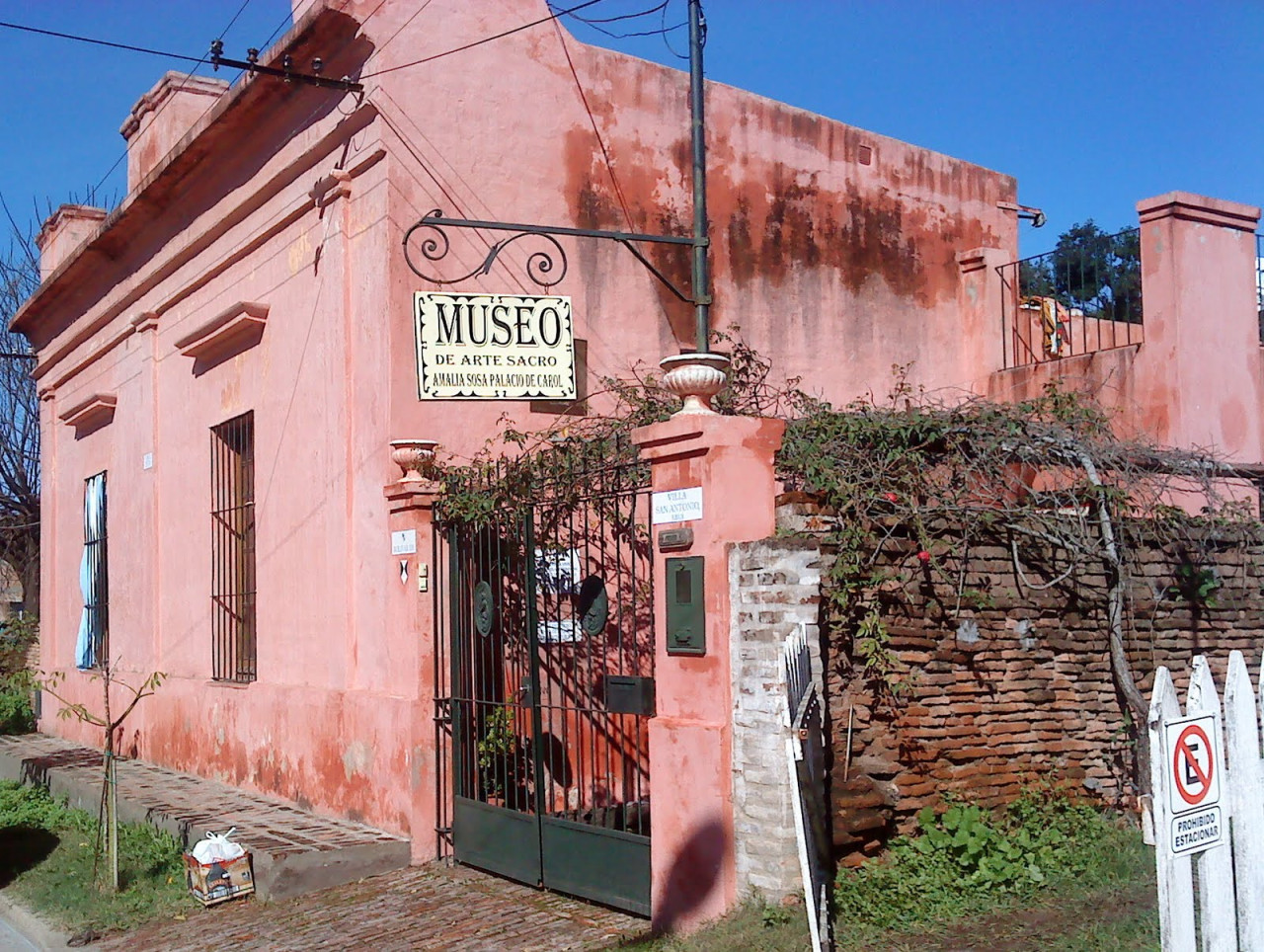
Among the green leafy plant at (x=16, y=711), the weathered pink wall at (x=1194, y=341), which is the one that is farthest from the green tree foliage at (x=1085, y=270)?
the green leafy plant at (x=16, y=711)

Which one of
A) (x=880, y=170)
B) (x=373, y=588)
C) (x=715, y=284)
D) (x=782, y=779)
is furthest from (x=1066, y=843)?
(x=880, y=170)

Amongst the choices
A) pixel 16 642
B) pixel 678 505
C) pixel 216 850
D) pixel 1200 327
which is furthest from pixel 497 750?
pixel 16 642

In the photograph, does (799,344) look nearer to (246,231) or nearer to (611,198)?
(611,198)

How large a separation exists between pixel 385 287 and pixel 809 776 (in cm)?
509

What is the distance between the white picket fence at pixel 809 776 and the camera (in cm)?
514

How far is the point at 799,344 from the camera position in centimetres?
1166

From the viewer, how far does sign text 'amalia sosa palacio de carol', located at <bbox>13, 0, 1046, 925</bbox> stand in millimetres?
9312

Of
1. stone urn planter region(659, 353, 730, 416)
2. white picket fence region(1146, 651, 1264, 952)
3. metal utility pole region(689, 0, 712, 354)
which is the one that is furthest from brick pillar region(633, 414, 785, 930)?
white picket fence region(1146, 651, 1264, 952)

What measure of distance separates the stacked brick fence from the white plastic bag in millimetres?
3914

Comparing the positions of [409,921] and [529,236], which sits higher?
[529,236]

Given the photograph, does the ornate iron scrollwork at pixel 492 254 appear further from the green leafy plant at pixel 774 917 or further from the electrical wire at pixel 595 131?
the green leafy plant at pixel 774 917

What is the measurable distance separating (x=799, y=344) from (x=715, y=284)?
1005 mm

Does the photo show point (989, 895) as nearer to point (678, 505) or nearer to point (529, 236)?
point (678, 505)

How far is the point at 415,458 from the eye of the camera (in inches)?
355
